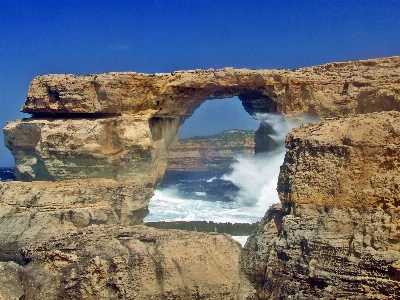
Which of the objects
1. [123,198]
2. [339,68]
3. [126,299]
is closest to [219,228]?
[123,198]

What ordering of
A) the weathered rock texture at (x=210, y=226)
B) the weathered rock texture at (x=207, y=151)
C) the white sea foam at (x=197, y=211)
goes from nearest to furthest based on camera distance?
1. the weathered rock texture at (x=210, y=226)
2. the white sea foam at (x=197, y=211)
3. the weathered rock texture at (x=207, y=151)

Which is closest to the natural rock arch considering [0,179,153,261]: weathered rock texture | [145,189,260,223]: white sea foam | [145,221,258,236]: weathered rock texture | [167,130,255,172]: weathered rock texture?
[0,179,153,261]: weathered rock texture

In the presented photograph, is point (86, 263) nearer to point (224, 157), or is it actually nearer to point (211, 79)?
point (211, 79)

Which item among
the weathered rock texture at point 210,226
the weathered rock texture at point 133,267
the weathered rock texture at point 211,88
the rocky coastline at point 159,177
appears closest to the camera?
the rocky coastline at point 159,177

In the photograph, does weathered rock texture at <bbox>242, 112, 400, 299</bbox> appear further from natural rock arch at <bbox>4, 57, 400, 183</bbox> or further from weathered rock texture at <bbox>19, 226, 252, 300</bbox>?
natural rock arch at <bbox>4, 57, 400, 183</bbox>

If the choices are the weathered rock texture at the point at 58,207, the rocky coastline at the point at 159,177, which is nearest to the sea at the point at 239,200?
the rocky coastline at the point at 159,177

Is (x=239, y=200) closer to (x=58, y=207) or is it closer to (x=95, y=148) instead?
(x=95, y=148)

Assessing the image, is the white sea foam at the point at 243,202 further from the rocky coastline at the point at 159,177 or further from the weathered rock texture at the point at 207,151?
the weathered rock texture at the point at 207,151
